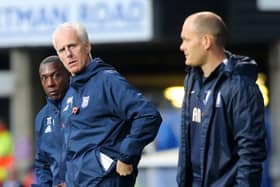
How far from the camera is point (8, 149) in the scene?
1792 centimetres

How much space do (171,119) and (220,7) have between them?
176 cm

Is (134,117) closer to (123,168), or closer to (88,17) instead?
(123,168)

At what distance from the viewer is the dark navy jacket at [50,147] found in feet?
24.7

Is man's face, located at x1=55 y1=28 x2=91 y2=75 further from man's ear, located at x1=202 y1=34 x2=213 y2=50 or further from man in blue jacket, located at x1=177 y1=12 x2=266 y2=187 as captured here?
man's ear, located at x1=202 y1=34 x2=213 y2=50

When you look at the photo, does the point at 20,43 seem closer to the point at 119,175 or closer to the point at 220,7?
the point at 220,7

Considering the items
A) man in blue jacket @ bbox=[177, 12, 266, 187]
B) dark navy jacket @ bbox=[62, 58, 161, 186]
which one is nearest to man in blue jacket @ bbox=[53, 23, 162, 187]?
dark navy jacket @ bbox=[62, 58, 161, 186]

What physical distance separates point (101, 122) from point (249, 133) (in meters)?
1.08

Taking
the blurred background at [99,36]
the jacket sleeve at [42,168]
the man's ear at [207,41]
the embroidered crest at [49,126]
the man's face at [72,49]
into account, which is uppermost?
the man's ear at [207,41]

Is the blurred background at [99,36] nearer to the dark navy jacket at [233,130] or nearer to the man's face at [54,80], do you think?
the man's face at [54,80]

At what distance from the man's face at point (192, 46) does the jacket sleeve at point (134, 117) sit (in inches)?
18.7

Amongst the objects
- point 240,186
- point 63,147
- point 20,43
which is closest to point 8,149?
point 20,43

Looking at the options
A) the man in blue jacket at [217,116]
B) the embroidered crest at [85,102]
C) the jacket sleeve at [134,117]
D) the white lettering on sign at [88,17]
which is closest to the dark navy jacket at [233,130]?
the man in blue jacket at [217,116]

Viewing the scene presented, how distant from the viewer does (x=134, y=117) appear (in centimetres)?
679

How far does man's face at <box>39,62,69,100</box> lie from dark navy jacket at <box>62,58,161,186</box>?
654 millimetres
